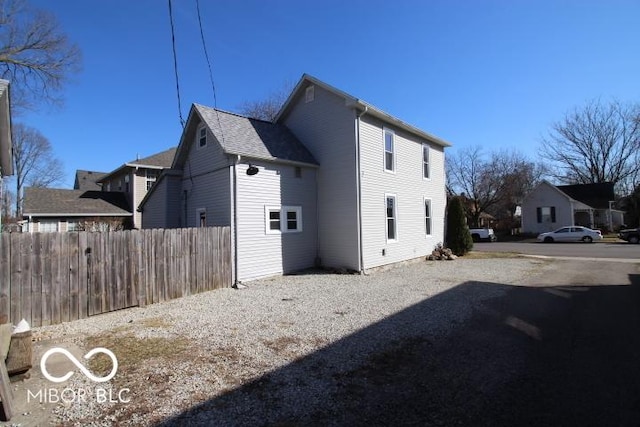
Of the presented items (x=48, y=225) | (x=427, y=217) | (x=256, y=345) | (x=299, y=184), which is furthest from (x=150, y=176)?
(x=256, y=345)

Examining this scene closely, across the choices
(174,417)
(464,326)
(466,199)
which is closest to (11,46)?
(174,417)

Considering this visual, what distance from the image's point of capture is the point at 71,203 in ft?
83.3

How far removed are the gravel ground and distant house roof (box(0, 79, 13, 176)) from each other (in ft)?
16.4

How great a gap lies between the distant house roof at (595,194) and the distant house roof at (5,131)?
46.2m

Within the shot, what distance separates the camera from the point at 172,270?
9.36m

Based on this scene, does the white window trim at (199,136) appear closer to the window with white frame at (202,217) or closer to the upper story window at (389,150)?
the window with white frame at (202,217)

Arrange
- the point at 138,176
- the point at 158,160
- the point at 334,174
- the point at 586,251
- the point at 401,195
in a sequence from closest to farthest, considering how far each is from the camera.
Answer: the point at 334,174
the point at 401,195
the point at 586,251
the point at 138,176
the point at 158,160

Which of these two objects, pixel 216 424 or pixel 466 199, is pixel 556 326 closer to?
pixel 216 424

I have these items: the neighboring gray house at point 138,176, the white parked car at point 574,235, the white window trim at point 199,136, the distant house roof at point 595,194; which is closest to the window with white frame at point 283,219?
the white window trim at point 199,136

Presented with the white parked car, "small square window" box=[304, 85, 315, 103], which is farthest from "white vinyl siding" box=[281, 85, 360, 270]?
the white parked car

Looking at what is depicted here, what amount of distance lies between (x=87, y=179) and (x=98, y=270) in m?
37.4

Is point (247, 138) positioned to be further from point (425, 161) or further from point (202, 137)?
point (425, 161)

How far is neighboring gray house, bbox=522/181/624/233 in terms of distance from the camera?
118ft

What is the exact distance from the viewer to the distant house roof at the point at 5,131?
24.1 ft
